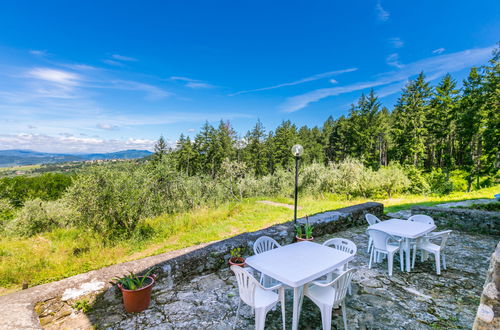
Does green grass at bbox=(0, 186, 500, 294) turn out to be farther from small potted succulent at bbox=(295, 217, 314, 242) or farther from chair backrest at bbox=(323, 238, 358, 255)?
chair backrest at bbox=(323, 238, 358, 255)

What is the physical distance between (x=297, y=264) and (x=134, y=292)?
204cm

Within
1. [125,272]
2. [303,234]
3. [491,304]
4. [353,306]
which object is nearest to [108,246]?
[125,272]

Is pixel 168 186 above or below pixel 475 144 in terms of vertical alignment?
below

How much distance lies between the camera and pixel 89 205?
6.11 m

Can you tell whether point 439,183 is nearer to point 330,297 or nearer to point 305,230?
point 305,230

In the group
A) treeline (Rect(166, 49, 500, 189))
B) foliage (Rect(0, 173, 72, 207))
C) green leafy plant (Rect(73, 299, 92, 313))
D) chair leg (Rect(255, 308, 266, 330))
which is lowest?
foliage (Rect(0, 173, 72, 207))

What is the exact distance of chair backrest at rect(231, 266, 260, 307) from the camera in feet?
7.75

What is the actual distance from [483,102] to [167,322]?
25.6m

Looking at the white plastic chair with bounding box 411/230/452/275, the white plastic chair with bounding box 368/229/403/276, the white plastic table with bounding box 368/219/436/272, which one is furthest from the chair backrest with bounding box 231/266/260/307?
the white plastic chair with bounding box 411/230/452/275

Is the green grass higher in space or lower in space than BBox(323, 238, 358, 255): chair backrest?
lower

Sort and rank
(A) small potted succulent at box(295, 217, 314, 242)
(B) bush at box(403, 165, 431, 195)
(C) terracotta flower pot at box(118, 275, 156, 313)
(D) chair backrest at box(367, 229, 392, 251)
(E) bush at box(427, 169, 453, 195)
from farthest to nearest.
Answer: (E) bush at box(427, 169, 453, 195), (B) bush at box(403, 165, 431, 195), (A) small potted succulent at box(295, 217, 314, 242), (D) chair backrest at box(367, 229, 392, 251), (C) terracotta flower pot at box(118, 275, 156, 313)

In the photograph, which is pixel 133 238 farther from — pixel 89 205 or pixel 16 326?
pixel 16 326

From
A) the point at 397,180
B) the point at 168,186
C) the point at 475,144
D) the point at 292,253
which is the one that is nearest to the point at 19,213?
the point at 168,186

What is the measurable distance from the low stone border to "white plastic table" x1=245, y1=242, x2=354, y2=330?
1.17 meters
